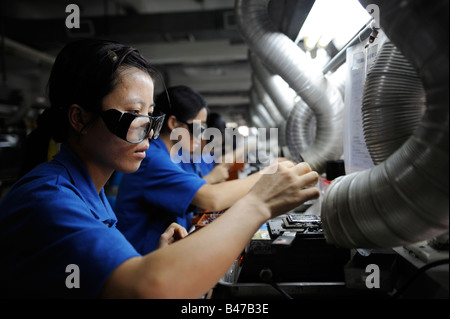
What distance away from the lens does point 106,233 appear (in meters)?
0.64

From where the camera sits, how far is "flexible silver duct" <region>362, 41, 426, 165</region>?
2.21 feet

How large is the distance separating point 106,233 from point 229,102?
1096cm

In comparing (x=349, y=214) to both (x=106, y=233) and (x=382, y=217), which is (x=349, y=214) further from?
(x=106, y=233)

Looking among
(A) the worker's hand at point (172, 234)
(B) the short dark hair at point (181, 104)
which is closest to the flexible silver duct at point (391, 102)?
(A) the worker's hand at point (172, 234)

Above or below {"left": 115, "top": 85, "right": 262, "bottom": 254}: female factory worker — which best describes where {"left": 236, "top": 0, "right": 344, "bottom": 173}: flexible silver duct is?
above

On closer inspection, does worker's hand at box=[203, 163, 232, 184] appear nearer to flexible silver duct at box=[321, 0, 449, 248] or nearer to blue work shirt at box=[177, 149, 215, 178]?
blue work shirt at box=[177, 149, 215, 178]

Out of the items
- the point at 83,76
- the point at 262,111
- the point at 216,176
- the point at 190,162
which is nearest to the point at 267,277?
the point at 83,76

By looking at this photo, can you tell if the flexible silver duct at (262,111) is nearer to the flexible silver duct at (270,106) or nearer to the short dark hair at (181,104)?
the flexible silver duct at (270,106)

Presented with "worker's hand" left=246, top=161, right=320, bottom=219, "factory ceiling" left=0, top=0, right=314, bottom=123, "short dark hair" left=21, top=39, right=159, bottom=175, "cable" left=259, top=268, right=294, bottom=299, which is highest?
"factory ceiling" left=0, top=0, right=314, bottom=123

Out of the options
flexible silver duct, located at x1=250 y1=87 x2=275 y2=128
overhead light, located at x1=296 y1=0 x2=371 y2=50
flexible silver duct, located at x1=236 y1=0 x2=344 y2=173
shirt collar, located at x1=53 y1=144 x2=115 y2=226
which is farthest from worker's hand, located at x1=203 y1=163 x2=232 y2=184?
flexible silver duct, located at x1=250 y1=87 x2=275 y2=128

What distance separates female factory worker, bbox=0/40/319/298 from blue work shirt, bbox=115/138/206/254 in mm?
507

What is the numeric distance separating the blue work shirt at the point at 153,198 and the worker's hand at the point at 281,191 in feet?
2.43

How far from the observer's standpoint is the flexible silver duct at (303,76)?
5.55 ft

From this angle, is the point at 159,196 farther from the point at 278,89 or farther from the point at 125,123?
the point at 278,89
